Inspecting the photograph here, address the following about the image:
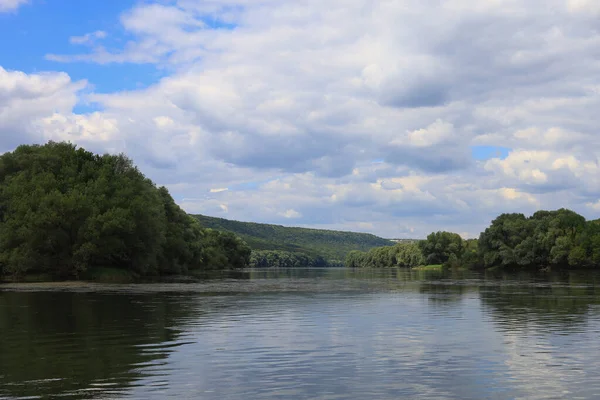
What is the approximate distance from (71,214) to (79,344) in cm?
7519

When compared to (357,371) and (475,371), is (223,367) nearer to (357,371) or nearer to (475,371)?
(357,371)

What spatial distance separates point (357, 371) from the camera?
810 inches

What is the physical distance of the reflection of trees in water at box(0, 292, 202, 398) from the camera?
1867 centimetres

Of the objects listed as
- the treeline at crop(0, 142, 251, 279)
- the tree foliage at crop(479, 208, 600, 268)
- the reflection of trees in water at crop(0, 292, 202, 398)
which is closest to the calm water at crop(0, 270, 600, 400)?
the reflection of trees in water at crop(0, 292, 202, 398)

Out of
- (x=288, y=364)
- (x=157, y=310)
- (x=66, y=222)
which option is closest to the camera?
(x=288, y=364)

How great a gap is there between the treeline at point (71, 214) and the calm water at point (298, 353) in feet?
178

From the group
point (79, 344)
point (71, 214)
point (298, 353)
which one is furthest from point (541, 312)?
point (71, 214)

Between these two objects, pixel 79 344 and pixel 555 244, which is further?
pixel 555 244

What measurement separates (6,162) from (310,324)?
93060 mm

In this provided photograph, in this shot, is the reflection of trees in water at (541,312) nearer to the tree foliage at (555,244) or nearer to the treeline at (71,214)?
the treeline at (71,214)

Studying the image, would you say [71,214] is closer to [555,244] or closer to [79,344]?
[79,344]

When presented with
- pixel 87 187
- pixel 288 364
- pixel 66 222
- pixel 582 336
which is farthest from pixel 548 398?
pixel 87 187

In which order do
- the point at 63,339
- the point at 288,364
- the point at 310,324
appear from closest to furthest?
the point at 288,364 < the point at 63,339 < the point at 310,324

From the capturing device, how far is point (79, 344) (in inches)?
1051
